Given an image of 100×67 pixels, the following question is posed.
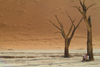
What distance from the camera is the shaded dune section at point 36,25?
21.5 m

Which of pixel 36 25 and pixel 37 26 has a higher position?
pixel 36 25

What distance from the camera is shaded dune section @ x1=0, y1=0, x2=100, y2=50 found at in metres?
21.5

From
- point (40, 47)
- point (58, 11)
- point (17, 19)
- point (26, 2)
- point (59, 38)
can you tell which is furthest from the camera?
point (26, 2)

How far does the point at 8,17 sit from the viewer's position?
27062mm

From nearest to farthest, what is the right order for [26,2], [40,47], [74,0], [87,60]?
[87,60] < [40,47] < [26,2] < [74,0]

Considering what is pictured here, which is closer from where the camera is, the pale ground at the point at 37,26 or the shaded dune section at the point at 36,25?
the pale ground at the point at 37,26

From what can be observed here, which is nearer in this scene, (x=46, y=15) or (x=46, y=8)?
(x=46, y=15)

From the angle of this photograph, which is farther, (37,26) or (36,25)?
(36,25)

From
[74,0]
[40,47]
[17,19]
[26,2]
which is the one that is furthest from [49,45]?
[74,0]

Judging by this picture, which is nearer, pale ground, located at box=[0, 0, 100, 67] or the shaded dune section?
pale ground, located at box=[0, 0, 100, 67]

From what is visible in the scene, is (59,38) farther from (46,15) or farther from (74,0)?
(74,0)

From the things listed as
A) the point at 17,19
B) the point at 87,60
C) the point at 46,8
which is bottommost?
the point at 87,60

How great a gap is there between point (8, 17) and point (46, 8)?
6399 mm

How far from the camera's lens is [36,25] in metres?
26.1
